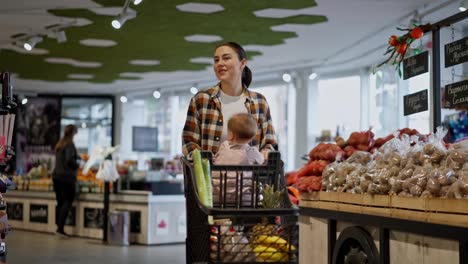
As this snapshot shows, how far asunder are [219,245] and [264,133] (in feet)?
3.41

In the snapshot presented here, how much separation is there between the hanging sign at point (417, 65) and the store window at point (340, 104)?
8.45 meters

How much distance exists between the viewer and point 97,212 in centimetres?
1047

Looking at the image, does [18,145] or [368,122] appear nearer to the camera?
[368,122]

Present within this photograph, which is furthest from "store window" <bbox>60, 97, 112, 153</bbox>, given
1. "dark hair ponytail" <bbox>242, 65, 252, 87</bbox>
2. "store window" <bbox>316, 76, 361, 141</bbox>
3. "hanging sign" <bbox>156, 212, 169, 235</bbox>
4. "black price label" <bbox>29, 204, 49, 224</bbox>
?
"dark hair ponytail" <bbox>242, 65, 252, 87</bbox>

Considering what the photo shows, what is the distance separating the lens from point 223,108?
11.3ft

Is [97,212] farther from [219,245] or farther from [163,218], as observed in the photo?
[219,245]

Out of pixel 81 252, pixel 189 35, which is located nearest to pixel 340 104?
pixel 189 35

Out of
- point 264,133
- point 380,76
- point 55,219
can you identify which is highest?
point 380,76

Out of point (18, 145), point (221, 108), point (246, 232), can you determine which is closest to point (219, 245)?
point (246, 232)

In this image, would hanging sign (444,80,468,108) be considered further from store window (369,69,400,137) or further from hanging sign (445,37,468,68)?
store window (369,69,400,137)

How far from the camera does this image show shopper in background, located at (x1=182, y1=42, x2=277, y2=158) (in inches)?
134

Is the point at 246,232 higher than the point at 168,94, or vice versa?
the point at 168,94

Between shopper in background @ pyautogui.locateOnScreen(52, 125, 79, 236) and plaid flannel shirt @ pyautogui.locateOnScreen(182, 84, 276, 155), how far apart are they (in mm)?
7180

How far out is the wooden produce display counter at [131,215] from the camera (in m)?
9.73
